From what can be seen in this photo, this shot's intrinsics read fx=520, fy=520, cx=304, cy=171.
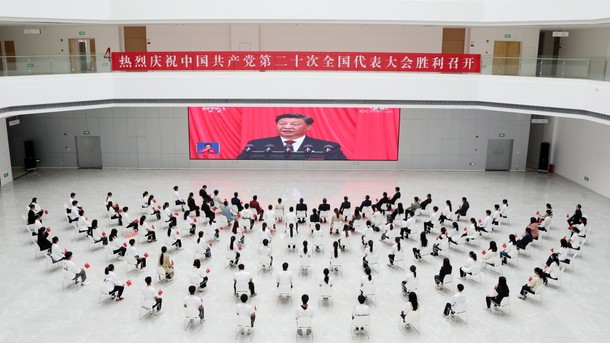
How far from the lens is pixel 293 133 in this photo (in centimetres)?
2430

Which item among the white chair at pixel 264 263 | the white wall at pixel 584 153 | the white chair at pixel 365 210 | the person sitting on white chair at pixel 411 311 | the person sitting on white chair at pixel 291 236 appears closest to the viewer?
the person sitting on white chair at pixel 411 311

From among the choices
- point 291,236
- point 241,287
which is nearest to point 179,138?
point 291,236

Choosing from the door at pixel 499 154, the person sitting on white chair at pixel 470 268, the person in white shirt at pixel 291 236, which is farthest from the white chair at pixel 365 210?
the door at pixel 499 154

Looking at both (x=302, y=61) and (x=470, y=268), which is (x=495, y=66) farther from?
(x=470, y=268)

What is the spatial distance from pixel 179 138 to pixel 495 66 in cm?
1408

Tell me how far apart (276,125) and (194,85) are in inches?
192

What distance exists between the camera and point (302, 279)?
43.2 ft

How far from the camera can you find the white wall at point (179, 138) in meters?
24.1

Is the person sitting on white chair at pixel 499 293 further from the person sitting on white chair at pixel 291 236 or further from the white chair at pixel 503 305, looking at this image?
the person sitting on white chair at pixel 291 236

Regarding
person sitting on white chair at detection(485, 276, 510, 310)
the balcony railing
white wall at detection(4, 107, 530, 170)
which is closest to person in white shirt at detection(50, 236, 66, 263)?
the balcony railing

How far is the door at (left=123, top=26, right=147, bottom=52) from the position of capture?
76.3 feet

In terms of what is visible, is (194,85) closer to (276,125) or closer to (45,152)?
(276,125)

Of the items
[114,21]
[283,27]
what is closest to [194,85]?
[114,21]

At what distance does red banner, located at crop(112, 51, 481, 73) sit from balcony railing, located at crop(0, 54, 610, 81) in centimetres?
66
